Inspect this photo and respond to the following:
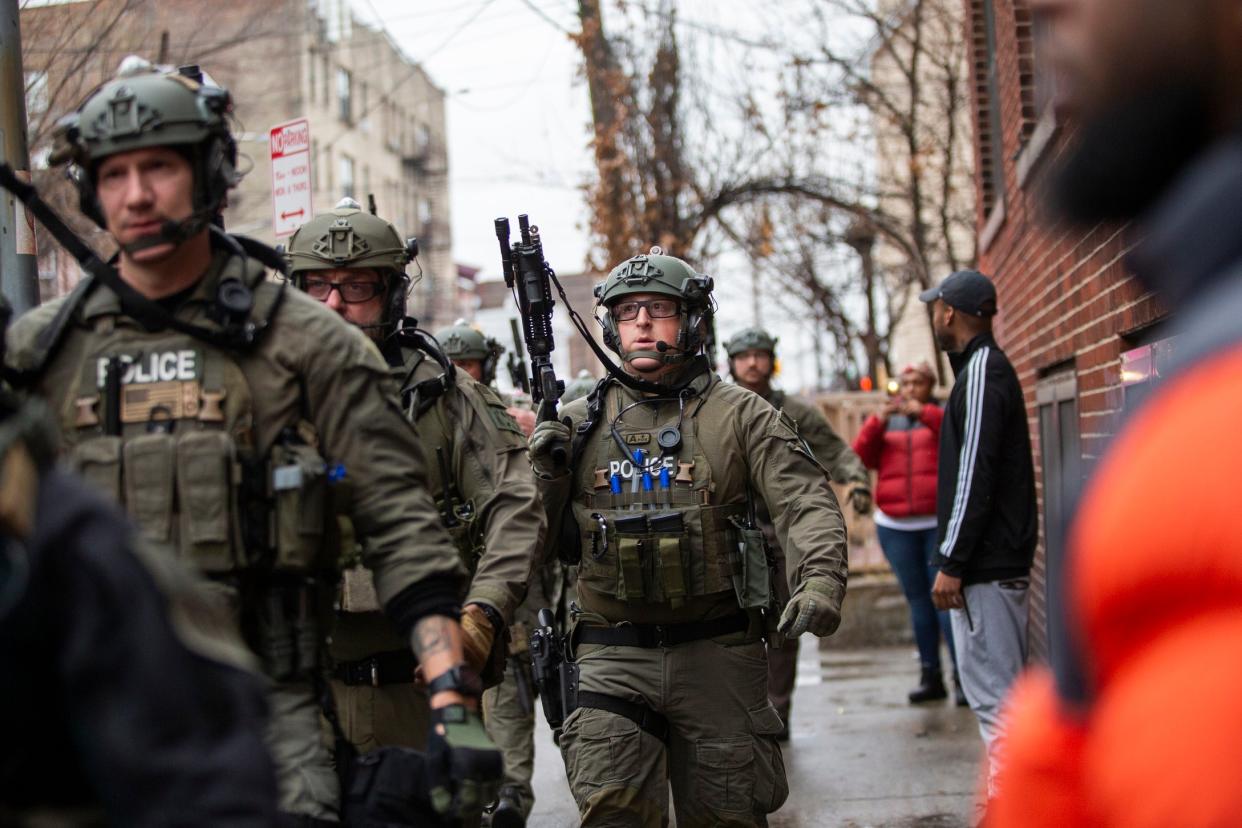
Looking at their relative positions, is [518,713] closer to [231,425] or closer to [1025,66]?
[231,425]

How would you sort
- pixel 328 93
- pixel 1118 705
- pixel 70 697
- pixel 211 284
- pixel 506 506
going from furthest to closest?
pixel 328 93, pixel 506 506, pixel 211 284, pixel 70 697, pixel 1118 705

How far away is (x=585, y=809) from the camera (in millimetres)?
5000

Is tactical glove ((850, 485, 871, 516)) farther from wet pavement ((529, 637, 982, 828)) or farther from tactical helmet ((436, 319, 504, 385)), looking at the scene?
tactical helmet ((436, 319, 504, 385))

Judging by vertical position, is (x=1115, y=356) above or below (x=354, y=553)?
above

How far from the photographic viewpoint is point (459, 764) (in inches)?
119

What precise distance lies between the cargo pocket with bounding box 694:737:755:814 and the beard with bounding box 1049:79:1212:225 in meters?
3.62

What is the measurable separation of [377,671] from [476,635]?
0.41 meters

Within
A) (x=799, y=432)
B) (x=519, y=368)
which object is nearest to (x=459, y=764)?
(x=799, y=432)

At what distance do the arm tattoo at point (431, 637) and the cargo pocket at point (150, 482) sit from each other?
0.57m

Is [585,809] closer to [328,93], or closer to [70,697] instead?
[70,697]

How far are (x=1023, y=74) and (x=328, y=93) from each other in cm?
4067

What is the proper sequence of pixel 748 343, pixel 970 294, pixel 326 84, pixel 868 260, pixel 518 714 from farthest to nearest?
pixel 326 84, pixel 868 260, pixel 748 343, pixel 518 714, pixel 970 294

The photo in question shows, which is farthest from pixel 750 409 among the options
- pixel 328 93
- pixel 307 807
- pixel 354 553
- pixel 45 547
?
pixel 328 93

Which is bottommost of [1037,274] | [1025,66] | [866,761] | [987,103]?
[866,761]
